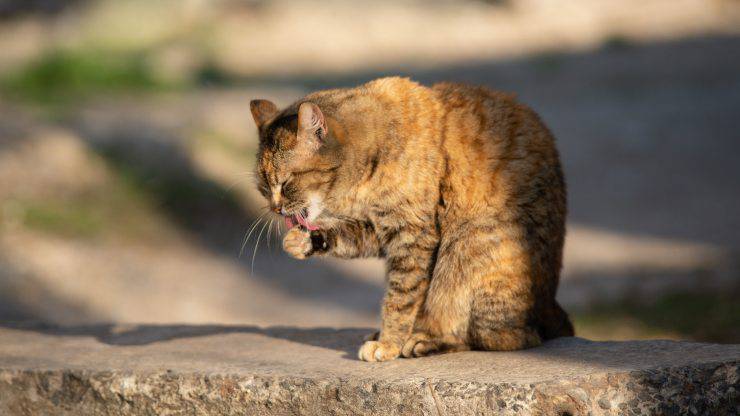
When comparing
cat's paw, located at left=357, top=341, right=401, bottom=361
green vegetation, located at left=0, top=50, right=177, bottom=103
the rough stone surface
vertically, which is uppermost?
green vegetation, located at left=0, top=50, right=177, bottom=103

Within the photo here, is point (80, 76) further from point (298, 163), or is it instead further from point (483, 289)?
point (483, 289)

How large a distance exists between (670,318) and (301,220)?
494 centimetres

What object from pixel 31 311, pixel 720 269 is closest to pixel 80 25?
pixel 31 311

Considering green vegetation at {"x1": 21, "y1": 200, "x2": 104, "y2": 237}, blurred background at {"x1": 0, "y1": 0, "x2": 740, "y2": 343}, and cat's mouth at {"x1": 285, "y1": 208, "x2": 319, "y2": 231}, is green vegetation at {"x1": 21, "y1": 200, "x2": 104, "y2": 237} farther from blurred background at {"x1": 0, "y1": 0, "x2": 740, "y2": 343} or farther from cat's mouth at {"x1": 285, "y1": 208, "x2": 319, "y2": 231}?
cat's mouth at {"x1": 285, "y1": 208, "x2": 319, "y2": 231}

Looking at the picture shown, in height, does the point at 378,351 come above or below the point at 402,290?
below

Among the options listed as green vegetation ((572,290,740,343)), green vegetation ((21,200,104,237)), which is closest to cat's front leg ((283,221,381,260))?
green vegetation ((572,290,740,343))

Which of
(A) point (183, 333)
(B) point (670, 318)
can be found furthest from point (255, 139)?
(A) point (183, 333)

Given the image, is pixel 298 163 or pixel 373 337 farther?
pixel 373 337

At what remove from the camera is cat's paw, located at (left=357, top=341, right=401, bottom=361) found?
3.79 metres

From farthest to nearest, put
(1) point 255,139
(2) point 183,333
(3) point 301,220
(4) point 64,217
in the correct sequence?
(1) point 255,139 < (4) point 64,217 < (2) point 183,333 < (3) point 301,220

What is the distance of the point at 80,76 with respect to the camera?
12492mm

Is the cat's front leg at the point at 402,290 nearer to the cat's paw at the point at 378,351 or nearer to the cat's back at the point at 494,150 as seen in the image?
the cat's paw at the point at 378,351

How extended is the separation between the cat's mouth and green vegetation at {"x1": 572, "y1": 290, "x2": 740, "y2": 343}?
423cm

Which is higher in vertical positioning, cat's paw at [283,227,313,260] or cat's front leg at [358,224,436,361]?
cat's paw at [283,227,313,260]
